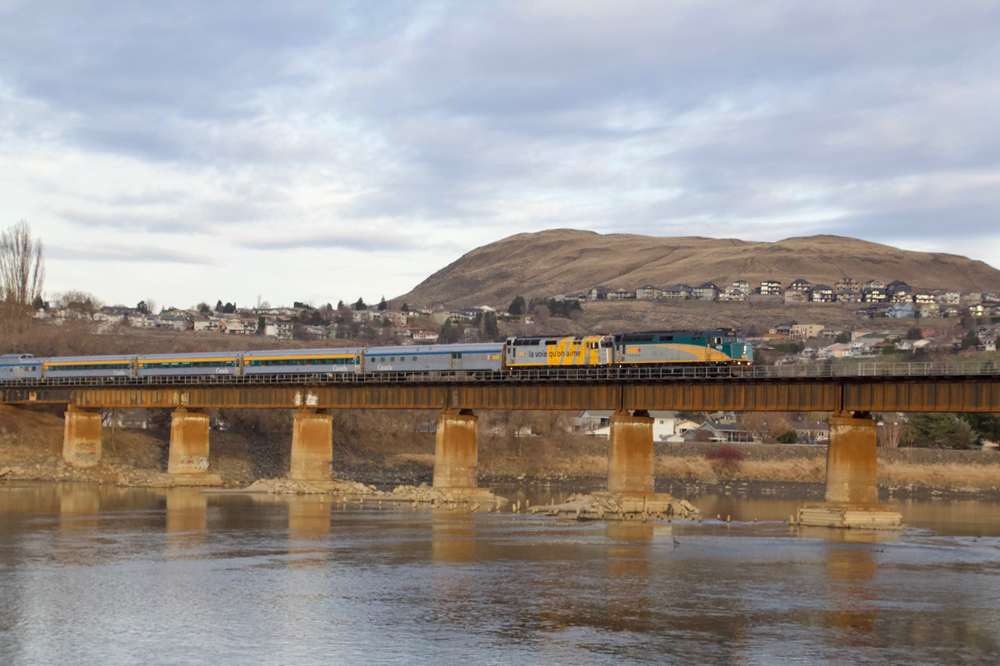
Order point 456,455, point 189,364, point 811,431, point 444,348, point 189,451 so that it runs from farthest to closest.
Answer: point 811,431 → point 189,364 → point 189,451 → point 444,348 → point 456,455

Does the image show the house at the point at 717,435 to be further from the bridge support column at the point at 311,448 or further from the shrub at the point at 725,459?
the bridge support column at the point at 311,448

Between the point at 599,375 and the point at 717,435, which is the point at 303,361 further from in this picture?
the point at 717,435

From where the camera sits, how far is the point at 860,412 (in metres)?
72.5

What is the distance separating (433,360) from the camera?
9350cm

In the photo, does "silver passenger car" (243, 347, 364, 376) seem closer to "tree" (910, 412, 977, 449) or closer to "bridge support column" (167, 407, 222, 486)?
"bridge support column" (167, 407, 222, 486)

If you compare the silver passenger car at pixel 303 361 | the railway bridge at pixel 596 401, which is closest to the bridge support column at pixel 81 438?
the railway bridge at pixel 596 401

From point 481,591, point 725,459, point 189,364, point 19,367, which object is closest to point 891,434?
point 725,459

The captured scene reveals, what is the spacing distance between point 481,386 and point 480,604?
47002 millimetres

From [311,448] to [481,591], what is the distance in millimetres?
53632

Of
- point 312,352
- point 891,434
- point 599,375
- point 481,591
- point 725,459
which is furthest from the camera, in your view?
point 891,434

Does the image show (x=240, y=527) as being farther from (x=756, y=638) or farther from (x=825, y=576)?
(x=756, y=638)

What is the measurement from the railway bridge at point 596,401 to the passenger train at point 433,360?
1258 millimetres

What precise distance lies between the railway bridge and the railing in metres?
0.12

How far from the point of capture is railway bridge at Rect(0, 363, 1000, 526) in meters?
70.4
